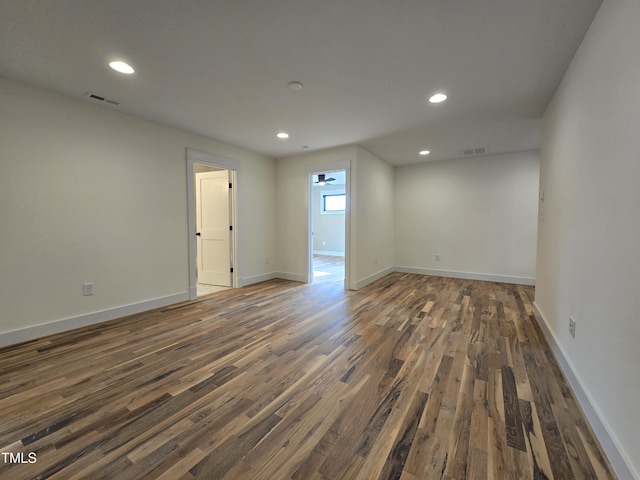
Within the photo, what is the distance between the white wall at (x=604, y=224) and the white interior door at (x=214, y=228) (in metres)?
4.52

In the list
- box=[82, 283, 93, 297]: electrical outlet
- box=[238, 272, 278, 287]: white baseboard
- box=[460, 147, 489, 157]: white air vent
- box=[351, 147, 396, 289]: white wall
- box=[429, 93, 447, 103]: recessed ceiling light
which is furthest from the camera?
box=[238, 272, 278, 287]: white baseboard

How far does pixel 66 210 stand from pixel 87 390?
6.55 ft

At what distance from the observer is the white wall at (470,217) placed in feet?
16.4

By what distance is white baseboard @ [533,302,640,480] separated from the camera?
1165mm

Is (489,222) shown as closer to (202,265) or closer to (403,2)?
(403,2)

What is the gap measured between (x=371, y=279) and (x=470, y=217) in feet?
8.01

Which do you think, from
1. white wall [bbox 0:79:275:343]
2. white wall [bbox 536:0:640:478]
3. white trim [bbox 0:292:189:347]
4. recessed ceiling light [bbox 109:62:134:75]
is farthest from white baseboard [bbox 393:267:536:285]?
recessed ceiling light [bbox 109:62:134:75]

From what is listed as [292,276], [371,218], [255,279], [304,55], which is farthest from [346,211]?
[304,55]

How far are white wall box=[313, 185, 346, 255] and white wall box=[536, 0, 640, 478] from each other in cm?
681

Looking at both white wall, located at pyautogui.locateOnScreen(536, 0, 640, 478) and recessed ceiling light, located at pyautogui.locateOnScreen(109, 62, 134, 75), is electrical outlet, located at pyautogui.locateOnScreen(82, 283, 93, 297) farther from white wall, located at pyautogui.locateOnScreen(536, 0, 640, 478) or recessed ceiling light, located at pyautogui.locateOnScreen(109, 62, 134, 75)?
white wall, located at pyautogui.locateOnScreen(536, 0, 640, 478)

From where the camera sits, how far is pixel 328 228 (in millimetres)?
9289

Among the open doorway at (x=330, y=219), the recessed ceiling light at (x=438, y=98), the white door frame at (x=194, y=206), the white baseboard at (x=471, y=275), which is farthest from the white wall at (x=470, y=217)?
the white door frame at (x=194, y=206)

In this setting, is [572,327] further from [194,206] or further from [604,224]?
[194,206]

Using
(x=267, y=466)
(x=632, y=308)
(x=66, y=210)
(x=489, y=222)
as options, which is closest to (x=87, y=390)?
(x=267, y=466)
